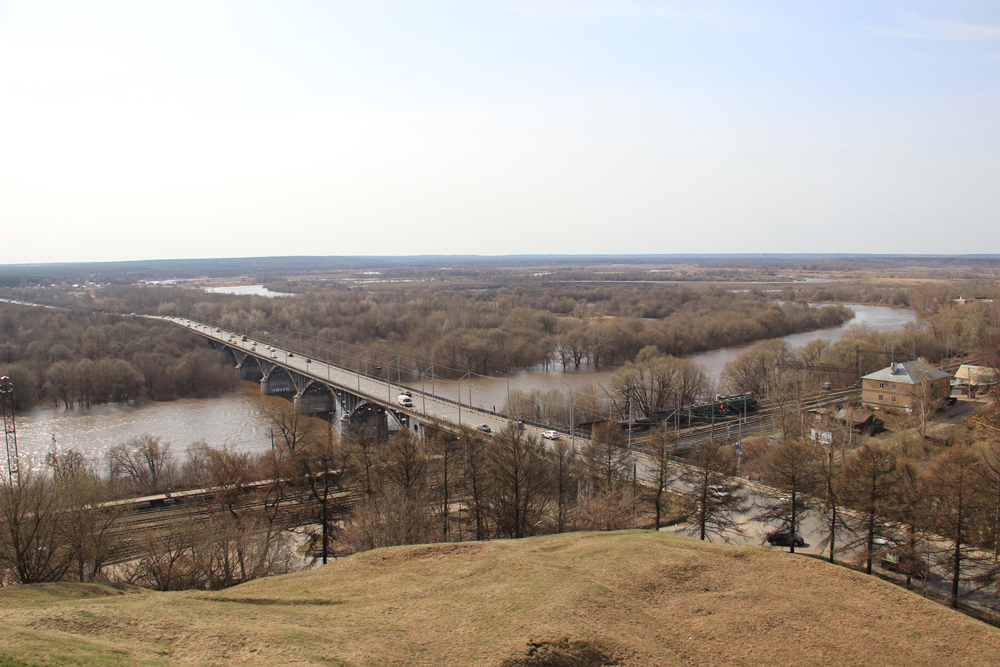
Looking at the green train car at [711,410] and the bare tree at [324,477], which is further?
the green train car at [711,410]

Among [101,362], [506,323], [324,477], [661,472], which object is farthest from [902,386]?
[101,362]

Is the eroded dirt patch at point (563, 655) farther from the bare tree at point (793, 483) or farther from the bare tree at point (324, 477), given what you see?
the bare tree at point (324, 477)

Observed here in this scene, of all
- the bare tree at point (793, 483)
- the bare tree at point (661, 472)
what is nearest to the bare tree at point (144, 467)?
the bare tree at point (661, 472)

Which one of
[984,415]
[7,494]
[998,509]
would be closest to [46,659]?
[7,494]

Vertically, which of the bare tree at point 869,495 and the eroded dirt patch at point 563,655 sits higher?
the eroded dirt patch at point 563,655

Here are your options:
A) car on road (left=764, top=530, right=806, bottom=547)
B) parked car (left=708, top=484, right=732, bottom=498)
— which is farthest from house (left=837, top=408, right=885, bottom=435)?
parked car (left=708, top=484, right=732, bottom=498)

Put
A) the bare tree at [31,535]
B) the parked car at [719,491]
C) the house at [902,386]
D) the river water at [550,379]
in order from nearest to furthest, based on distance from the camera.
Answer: the bare tree at [31,535], the parked car at [719,491], the house at [902,386], the river water at [550,379]
